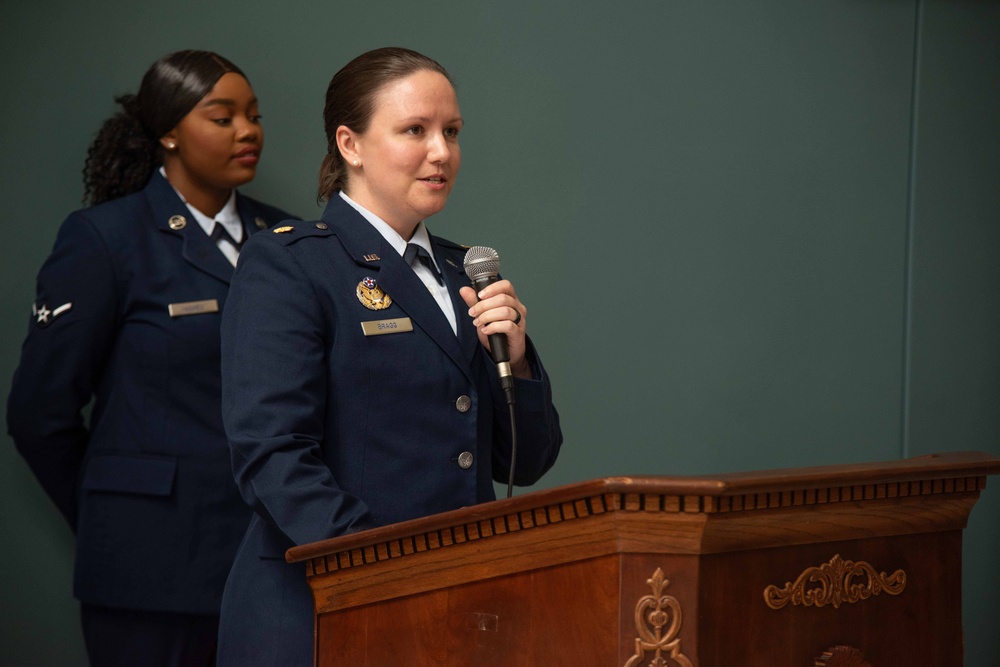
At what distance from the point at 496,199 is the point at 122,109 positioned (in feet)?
3.28

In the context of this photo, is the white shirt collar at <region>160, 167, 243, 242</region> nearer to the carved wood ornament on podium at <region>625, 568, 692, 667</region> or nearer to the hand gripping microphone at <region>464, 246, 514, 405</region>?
the hand gripping microphone at <region>464, 246, 514, 405</region>

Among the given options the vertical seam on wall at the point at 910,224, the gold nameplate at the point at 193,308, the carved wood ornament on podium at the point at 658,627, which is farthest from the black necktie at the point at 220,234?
the vertical seam on wall at the point at 910,224

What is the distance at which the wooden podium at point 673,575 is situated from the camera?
1.09m

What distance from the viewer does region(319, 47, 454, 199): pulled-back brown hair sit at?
168cm

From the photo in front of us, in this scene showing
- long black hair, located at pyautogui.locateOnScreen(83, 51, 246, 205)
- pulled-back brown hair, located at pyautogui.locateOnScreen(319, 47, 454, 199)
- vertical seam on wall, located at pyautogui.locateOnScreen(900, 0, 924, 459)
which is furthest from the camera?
vertical seam on wall, located at pyautogui.locateOnScreen(900, 0, 924, 459)

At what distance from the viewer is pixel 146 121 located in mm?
2684

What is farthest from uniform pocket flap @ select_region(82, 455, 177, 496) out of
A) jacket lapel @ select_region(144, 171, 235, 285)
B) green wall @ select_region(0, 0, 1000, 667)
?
green wall @ select_region(0, 0, 1000, 667)

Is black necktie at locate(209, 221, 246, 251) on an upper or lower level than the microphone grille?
upper

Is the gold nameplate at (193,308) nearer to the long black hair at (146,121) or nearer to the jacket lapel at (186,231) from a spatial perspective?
the jacket lapel at (186,231)

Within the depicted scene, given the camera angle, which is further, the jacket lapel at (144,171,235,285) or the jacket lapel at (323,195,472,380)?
the jacket lapel at (144,171,235,285)

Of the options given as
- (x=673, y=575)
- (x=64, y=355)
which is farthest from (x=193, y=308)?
(x=673, y=575)

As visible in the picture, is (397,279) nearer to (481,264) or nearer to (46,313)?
(481,264)

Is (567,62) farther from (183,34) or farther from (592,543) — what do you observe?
(592,543)

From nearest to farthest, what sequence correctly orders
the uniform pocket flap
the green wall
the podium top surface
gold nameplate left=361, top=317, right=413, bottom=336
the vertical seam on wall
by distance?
the podium top surface
gold nameplate left=361, top=317, right=413, bottom=336
the uniform pocket flap
the green wall
the vertical seam on wall
